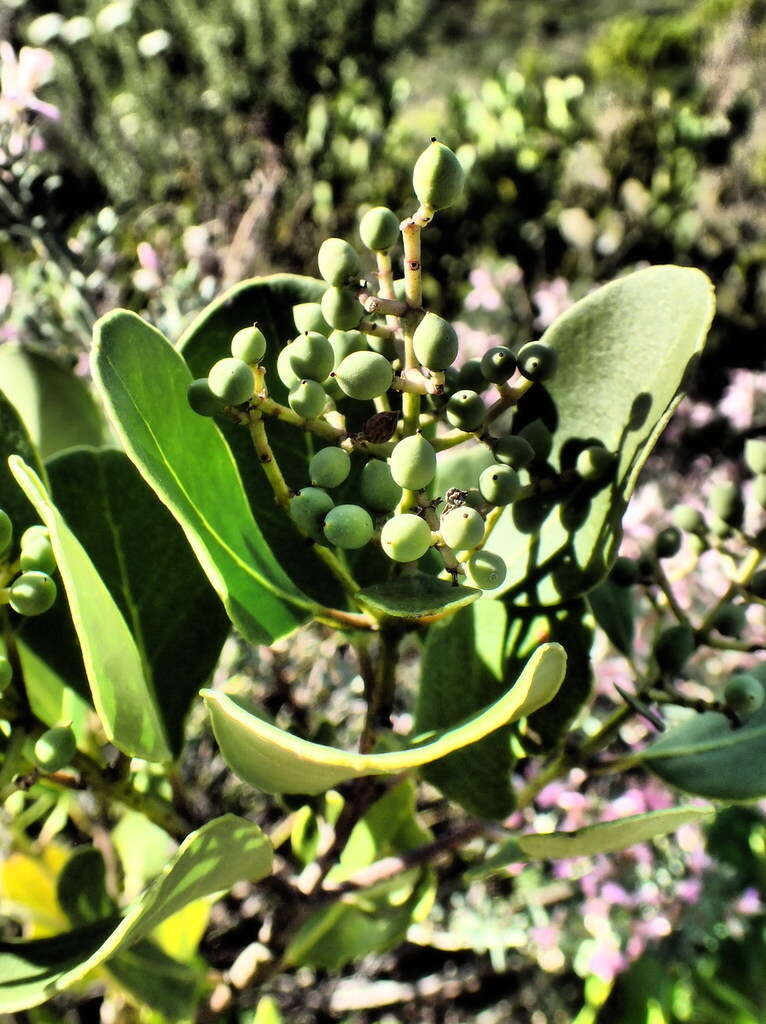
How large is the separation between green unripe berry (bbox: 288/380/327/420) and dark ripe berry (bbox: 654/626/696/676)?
316mm

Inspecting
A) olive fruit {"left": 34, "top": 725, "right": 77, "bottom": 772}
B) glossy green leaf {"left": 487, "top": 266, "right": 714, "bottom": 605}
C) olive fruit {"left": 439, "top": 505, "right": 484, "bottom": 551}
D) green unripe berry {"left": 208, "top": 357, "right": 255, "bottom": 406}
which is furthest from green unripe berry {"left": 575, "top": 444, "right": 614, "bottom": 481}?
olive fruit {"left": 34, "top": 725, "right": 77, "bottom": 772}

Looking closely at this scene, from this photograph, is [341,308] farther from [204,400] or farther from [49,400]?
[49,400]

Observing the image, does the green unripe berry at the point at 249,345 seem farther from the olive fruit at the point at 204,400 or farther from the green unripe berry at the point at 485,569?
the green unripe berry at the point at 485,569

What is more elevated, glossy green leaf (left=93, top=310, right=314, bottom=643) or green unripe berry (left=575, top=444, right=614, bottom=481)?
glossy green leaf (left=93, top=310, right=314, bottom=643)

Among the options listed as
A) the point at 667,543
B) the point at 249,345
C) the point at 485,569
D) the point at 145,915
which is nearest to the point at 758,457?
the point at 667,543

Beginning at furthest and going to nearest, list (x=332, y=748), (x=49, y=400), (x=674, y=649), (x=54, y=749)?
(x=49, y=400) < (x=674, y=649) < (x=54, y=749) < (x=332, y=748)

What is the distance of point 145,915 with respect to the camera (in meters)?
0.49

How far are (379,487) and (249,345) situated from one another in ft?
0.34

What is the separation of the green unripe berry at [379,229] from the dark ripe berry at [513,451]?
0.13 m

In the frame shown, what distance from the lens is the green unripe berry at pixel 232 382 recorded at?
18.1 inches

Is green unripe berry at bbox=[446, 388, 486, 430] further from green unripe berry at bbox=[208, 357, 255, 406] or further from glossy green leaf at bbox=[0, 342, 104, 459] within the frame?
glossy green leaf at bbox=[0, 342, 104, 459]

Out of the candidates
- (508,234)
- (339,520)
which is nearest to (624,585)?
(339,520)

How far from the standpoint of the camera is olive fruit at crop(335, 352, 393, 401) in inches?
18.0

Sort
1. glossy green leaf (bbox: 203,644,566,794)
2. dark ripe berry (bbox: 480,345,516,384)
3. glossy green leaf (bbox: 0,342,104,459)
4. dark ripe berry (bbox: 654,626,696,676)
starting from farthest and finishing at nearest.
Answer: glossy green leaf (bbox: 0,342,104,459), dark ripe berry (bbox: 654,626,696,676), dark ripe berry (bbox: 480,345,516,384), glossy green leaf (bbox: 203,644,566,794)
